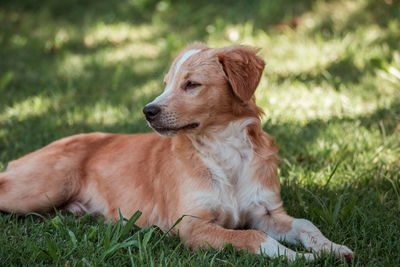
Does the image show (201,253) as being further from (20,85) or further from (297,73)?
(20,85)

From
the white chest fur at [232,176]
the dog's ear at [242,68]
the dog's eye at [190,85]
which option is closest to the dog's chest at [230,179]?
the white chest fur at [232,176]

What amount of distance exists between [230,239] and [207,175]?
0.49 m

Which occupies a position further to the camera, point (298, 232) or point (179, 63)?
point (179, 63)

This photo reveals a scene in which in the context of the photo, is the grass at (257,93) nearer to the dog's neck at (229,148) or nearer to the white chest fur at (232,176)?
the white chest fur at (232,176)

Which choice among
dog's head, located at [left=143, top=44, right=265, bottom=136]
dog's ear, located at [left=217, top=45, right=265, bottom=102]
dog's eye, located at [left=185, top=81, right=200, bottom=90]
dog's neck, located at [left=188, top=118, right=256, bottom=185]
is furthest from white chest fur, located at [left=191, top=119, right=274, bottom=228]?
dog's eye, located at [left=185, top=81, right=200, bottom=90]

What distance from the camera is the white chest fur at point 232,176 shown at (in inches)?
130

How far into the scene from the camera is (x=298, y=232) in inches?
126

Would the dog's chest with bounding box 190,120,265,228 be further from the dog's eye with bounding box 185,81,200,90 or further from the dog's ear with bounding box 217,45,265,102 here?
the dog's eye with bounding box 185,81,200,90

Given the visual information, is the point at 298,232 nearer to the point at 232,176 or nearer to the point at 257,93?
the point at 232,176

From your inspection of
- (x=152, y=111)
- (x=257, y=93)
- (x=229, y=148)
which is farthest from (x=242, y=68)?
(x=257, y=93)

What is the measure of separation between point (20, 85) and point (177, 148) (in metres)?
4.37

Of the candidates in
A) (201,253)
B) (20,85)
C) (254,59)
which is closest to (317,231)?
(201,253)

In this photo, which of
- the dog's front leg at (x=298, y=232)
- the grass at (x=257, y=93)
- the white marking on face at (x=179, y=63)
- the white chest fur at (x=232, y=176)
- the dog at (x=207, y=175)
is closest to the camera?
the dog's front leg at (x=298, y=232)

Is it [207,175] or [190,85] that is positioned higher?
[190,85]
